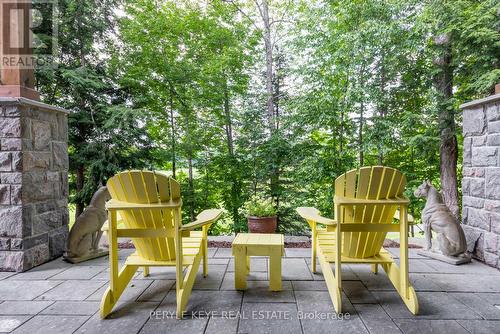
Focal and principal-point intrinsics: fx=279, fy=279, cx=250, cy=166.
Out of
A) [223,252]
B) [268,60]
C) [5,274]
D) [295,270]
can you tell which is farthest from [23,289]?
[268,60]

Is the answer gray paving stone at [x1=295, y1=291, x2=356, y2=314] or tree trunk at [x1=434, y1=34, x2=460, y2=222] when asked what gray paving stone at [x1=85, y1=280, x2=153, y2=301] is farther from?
tree trunk at [x1=434, y1=34, x2=460, y2=222]

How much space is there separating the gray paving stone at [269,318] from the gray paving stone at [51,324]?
3.28 ft

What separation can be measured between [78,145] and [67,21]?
1.91m

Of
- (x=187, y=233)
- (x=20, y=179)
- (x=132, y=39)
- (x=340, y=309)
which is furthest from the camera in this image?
(x=132, y=39)

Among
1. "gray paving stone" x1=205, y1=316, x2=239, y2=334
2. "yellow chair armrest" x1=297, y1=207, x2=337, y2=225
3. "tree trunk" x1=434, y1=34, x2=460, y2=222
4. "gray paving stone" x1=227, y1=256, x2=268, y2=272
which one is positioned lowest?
"gray paving stone" x1=227, y1=256, x2=268, y2=272

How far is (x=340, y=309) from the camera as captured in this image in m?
1.79

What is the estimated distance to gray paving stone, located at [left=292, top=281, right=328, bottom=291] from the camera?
7.11ft

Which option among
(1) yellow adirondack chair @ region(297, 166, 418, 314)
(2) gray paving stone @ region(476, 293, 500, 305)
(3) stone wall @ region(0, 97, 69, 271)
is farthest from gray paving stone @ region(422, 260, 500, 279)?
(3) stone wall @ region(0, 97, 69, 271)

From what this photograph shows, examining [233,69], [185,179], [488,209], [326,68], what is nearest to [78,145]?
[185,179]

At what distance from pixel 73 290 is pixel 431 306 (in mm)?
2609

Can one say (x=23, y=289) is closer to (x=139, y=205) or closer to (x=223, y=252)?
(x=139, y=205)

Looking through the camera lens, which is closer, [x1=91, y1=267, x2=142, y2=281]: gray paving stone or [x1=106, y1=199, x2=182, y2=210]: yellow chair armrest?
[x1=106, y1=199, x2=182, y2=210]: yellow chair armrest

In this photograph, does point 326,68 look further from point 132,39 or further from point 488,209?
point 132,39

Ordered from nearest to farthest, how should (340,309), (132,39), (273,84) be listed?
(340,309) < (132,39) < (273,84)
